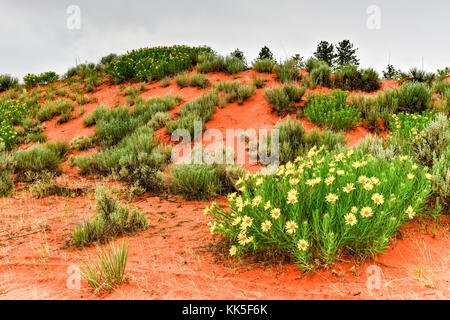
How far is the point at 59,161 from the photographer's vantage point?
301 inches

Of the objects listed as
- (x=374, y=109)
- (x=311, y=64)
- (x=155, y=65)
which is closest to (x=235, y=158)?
(x=374, y=109)

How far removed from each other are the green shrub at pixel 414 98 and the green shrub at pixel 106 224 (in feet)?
23.2

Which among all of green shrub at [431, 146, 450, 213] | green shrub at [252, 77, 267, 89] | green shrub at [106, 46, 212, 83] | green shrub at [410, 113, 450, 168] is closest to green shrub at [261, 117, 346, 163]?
green shrub at [410, 113, 450, 168]

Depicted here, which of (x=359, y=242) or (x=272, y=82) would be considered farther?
(x=272, y=82)

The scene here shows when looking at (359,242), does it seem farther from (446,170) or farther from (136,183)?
(136,183)

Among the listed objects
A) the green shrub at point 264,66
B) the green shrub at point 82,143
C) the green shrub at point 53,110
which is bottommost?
the green shrub at point 82,143

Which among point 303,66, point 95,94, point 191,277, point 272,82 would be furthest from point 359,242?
point 95,94

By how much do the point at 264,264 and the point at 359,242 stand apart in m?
0.82

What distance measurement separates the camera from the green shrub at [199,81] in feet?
37.4

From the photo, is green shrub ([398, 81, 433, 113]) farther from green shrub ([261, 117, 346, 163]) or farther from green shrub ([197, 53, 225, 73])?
green shrub ([197, 53, 225, 73])

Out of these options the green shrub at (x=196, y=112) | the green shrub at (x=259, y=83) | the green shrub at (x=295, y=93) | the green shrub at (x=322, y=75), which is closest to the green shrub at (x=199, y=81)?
the green shrub at (x=196, y=112)

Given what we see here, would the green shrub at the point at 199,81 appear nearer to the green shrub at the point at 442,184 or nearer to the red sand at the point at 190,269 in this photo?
the red sand at the point at 190,269

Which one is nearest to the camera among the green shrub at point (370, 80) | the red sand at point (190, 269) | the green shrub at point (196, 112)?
the red sand at point (190, 269)
